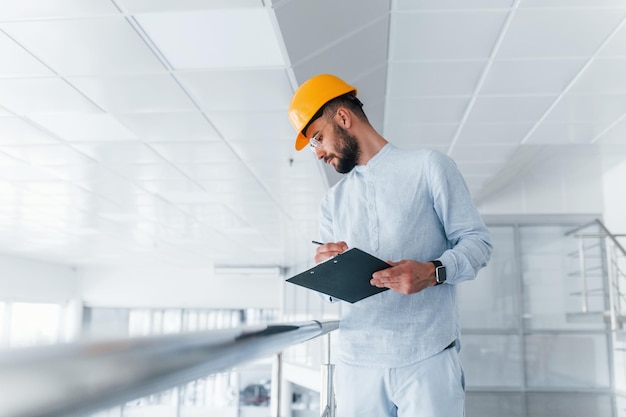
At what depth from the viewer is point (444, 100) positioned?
426 centimetres

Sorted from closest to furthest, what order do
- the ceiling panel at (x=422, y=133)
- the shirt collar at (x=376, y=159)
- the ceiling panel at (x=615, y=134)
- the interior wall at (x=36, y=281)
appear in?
the shirt collar at (x=376, y=159), the ceiling panel at (x=422, y=133), the ceiling panel at (x=615, y=134), the interior wall at (x=36, y=281)

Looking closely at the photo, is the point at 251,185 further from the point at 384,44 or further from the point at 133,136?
the point at 384,44

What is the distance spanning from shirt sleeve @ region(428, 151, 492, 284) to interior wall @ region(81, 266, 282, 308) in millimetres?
12697

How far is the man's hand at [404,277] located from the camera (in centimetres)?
135

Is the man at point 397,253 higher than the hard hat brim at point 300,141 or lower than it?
lower

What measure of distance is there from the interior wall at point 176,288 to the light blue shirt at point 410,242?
1263cm

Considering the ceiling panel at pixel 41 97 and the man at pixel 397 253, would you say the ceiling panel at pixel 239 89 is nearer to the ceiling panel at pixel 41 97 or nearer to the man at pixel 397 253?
the ceiling panel at pixel 41 97

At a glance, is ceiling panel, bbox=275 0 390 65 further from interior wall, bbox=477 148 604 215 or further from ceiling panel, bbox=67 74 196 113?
interior wall, bbox=477 148 604 215

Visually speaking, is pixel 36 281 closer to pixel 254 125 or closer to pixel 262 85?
pixel 254 125

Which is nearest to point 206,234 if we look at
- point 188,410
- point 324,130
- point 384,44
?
point 384,44

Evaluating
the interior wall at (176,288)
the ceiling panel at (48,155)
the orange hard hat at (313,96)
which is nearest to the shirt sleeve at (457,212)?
the orange hard hat at (313,96)

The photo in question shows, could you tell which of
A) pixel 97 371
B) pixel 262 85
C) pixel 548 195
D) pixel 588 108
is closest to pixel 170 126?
pixel 262 85

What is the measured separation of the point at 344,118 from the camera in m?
1.67

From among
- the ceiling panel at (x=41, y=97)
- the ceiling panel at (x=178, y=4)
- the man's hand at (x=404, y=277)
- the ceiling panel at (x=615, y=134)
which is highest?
the ceiling panel at (x=615, y=134)
